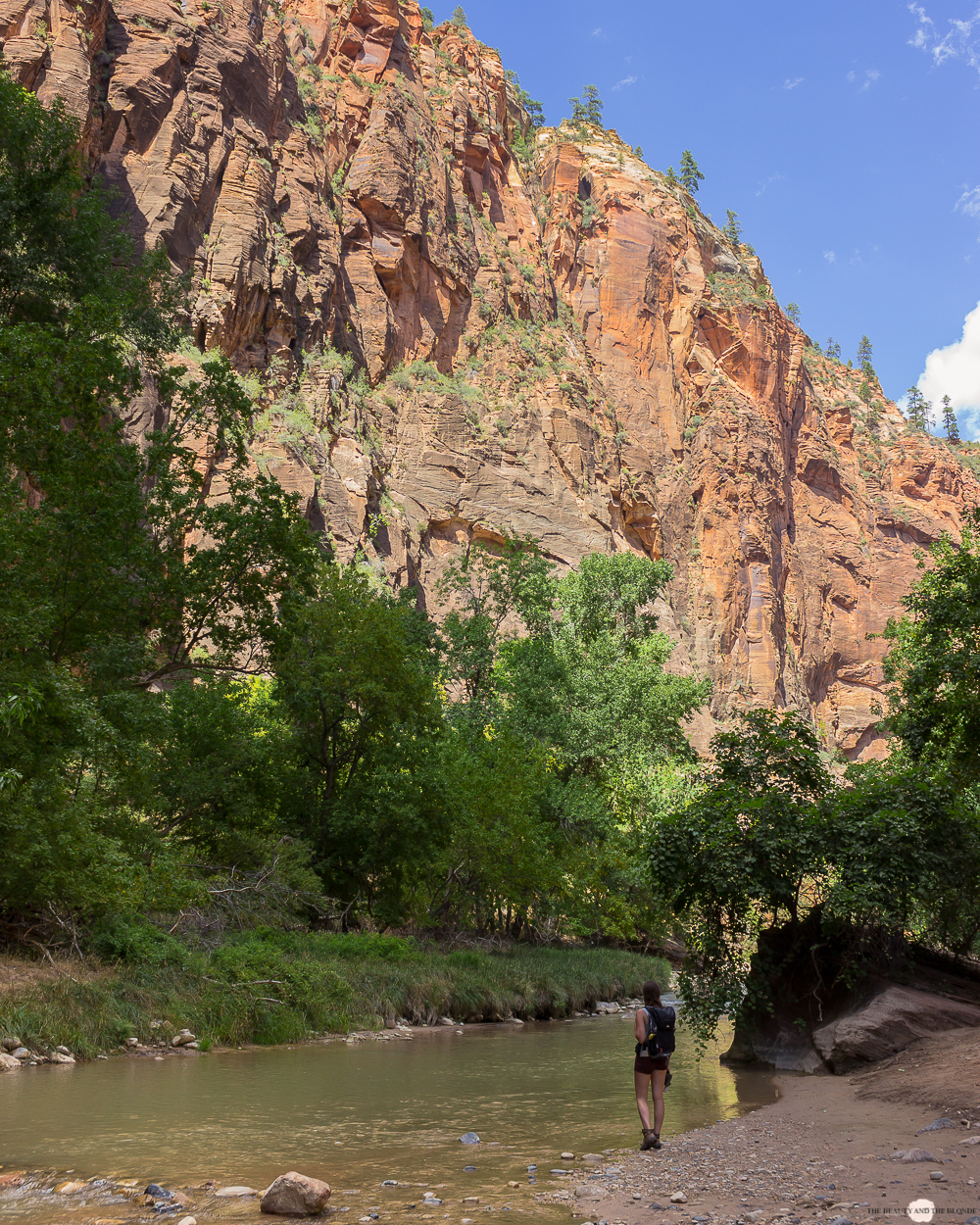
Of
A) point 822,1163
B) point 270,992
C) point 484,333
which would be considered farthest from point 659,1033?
point 484,333

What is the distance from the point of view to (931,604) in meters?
17.2

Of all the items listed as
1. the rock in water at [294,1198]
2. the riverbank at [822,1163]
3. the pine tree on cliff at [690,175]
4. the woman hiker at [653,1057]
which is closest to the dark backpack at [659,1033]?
the woman hiker at [653,1057]

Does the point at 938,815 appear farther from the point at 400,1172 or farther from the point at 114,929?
the point at 114,929

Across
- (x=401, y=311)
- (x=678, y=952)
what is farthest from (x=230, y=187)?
(x=678, y=952)

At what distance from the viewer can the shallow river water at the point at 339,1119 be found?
24.5ft

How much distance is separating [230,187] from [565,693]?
1720 inches

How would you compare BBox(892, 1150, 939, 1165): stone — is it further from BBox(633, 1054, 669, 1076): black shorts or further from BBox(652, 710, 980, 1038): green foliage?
BBox(652, 710, 980, 1038): green foliage

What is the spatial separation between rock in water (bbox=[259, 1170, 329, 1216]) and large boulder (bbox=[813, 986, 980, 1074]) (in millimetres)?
8489

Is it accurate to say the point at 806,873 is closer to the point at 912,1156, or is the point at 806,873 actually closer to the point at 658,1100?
the point at 658,1100

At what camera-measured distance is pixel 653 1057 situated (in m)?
9.07

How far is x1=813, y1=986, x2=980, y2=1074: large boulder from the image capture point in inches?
A: 492

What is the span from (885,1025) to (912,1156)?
5430mm

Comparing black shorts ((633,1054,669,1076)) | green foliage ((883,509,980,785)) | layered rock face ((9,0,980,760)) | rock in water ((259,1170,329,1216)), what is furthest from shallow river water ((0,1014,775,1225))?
layered rock face ((9,0,980,760))

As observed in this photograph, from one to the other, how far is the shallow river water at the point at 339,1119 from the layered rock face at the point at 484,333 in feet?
146
